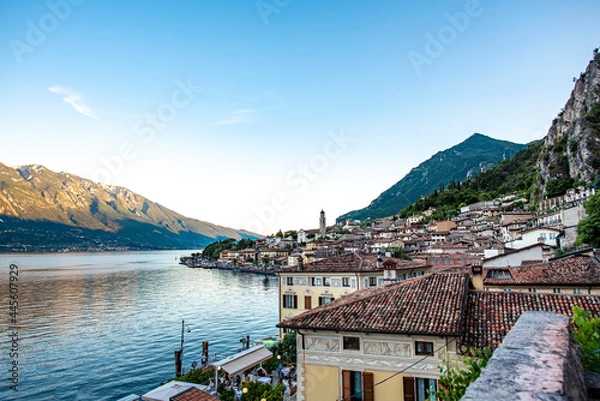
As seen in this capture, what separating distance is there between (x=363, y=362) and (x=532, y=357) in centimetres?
1136

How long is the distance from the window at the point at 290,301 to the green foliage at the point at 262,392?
31.6 ft

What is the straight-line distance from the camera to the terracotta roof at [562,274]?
2089cm

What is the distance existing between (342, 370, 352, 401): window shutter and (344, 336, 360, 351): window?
811mm

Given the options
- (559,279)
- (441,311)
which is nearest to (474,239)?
(559,279)

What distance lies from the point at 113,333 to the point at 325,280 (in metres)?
27.7

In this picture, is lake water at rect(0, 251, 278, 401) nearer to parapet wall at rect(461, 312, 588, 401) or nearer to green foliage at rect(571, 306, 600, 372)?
green foliage at rect(571, 306, 600, 372)

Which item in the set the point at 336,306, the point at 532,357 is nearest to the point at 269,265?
the point at 336,306

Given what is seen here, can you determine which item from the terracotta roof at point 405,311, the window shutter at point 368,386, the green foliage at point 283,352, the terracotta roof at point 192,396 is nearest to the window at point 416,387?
the window shutter at point 368,386

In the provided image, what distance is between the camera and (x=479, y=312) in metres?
13.4

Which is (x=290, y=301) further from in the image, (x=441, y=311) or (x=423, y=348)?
(x=423, y=348)

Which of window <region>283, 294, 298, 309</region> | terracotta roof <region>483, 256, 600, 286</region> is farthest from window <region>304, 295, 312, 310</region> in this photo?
terracotta roof <region>483, 256, 600, 286</region>

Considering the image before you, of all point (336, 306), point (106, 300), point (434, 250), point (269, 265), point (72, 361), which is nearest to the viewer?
point (336, 306)

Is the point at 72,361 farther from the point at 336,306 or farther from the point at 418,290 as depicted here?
the point at 418,290

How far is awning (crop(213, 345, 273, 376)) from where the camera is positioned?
24.5 metres
